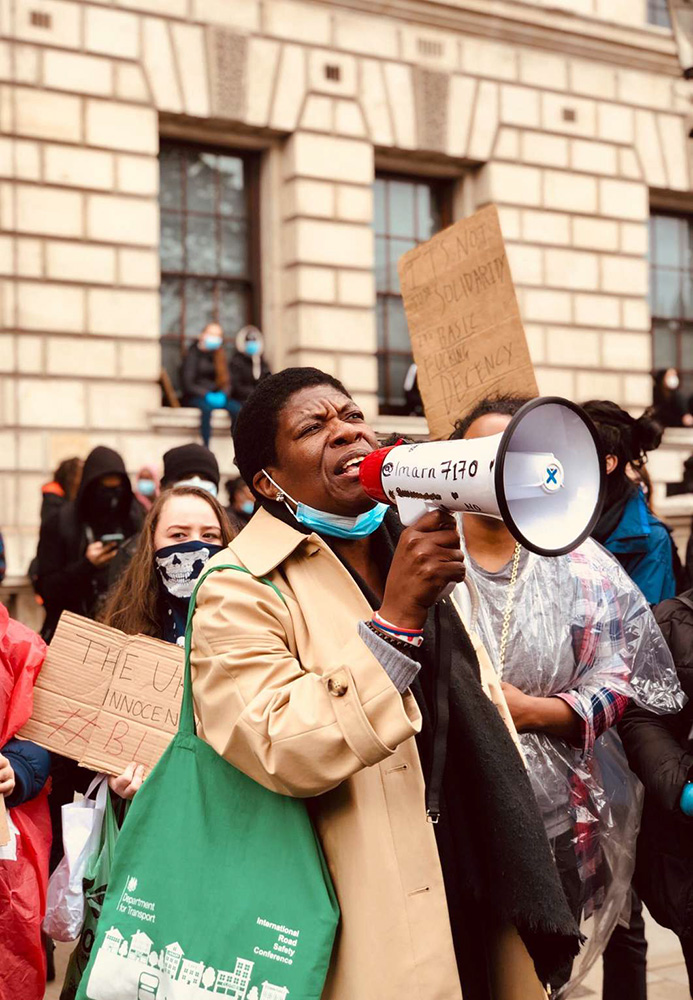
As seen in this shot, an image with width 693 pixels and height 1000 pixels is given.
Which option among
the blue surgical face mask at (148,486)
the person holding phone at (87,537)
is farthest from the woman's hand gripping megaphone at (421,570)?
the blue surgical face mask at (148,486)

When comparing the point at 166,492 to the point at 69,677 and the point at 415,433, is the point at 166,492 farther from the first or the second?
the point at 415,433

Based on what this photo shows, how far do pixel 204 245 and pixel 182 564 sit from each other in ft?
31.4

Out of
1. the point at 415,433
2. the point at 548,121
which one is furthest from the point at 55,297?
the point at 548,121

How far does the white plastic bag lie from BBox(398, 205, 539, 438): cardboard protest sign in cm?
151

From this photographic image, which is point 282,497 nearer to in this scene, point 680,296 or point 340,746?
point 340,746

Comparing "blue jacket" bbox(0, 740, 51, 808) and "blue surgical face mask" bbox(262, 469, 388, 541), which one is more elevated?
"blue surgical face mask" bbox(262, 469, 388, 541)

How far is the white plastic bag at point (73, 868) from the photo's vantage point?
3.37 meters

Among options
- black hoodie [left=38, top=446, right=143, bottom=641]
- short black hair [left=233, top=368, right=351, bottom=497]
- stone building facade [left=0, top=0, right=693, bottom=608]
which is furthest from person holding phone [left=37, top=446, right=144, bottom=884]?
stone building facade [left=0, top=0, right=693, bottom=608]

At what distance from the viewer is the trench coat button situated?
6.18 feet

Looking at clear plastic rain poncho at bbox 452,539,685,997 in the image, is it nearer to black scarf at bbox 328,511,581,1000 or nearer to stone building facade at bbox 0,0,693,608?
black scarf at bbox 328,511,581,1000

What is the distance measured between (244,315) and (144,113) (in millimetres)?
2368

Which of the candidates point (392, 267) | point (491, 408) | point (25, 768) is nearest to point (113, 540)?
point (25, 768)

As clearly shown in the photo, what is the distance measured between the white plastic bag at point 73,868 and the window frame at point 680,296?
1318 cm

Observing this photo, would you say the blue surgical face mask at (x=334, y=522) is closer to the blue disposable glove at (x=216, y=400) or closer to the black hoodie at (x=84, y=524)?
the black hoodie at (x=84, y=524)
